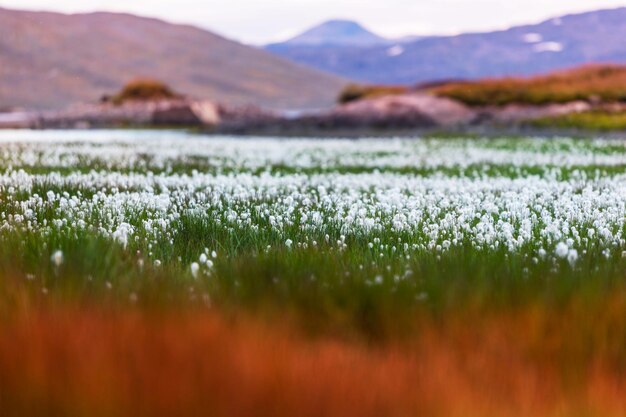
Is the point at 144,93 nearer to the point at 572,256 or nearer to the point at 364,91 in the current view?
the point at 364,91

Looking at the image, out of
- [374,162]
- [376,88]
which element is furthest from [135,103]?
[374,162]

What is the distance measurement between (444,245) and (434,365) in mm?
3655

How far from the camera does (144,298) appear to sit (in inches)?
195

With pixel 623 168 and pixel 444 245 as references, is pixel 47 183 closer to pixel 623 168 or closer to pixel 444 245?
pixel 444 245

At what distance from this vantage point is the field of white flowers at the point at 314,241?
5.30 m

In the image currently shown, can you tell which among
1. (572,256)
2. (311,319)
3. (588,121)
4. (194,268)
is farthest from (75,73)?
(311,319)

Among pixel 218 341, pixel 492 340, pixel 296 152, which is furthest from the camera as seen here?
pixel 296 152

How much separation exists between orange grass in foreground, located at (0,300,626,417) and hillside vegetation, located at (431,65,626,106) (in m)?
45.0

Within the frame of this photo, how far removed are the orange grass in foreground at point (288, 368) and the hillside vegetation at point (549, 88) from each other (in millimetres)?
45034

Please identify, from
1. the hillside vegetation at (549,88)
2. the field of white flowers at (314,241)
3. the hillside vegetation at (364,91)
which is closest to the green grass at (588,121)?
the hillside vegetation at (549,88)

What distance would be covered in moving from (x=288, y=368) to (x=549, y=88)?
48294 millimetres

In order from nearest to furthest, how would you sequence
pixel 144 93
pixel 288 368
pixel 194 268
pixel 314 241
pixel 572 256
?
pixel 288 368
pixel 194 268
pixel 572 256
pixel 314 241
pixel 144 93

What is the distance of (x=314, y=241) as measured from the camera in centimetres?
767

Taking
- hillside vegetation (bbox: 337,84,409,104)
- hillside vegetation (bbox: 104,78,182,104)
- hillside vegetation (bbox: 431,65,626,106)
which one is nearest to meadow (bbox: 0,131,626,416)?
hillside vegetation (bbox: 431,65,626,106)
